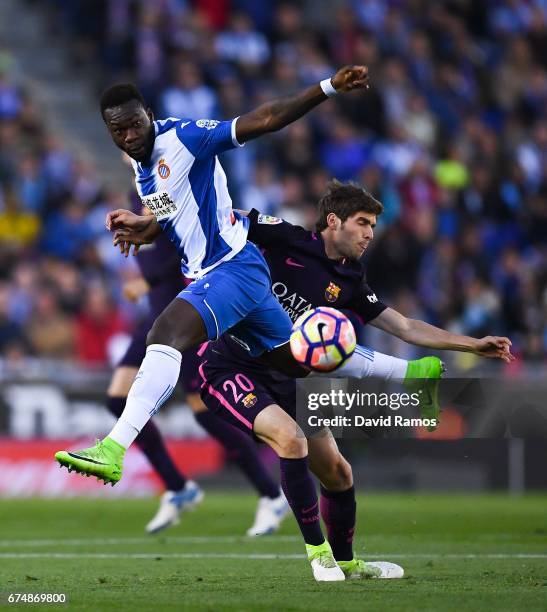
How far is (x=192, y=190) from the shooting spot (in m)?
7.96

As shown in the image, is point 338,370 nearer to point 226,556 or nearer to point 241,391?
point 241,391

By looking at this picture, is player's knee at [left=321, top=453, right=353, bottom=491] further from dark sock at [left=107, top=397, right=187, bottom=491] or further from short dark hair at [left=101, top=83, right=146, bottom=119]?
dark sock at [left=107, top=397, right=187, bottom=491]

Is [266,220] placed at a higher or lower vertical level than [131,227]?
higher

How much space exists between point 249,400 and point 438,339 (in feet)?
4.01

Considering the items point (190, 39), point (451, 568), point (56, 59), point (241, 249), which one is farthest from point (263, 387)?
point (56, 59)

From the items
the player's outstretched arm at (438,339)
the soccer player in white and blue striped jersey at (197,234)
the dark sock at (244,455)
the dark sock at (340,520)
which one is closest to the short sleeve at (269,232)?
the soccer player in white and blue striped jersey at (197,234)

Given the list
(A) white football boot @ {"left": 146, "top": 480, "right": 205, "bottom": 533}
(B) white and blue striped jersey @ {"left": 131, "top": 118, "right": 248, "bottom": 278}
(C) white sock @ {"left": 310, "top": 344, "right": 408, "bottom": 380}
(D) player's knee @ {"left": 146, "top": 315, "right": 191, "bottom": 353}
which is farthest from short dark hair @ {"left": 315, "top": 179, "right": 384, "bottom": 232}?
(A) white football boot @ {"left": 146, "top": 480, "right": 205, "bottom": 533}

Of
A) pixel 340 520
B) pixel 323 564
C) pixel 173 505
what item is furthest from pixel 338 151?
pixel 323 564

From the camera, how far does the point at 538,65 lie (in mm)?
23641

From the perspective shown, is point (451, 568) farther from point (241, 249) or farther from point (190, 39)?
point (190, 39)

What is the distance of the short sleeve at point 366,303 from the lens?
853cm

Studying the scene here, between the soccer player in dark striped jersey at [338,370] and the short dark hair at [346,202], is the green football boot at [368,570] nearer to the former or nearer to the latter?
the soccer player in dark striped jersey at [338,370]

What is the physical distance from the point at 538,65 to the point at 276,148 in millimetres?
6021

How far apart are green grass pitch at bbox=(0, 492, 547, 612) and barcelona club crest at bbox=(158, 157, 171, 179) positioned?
7.40 feet
